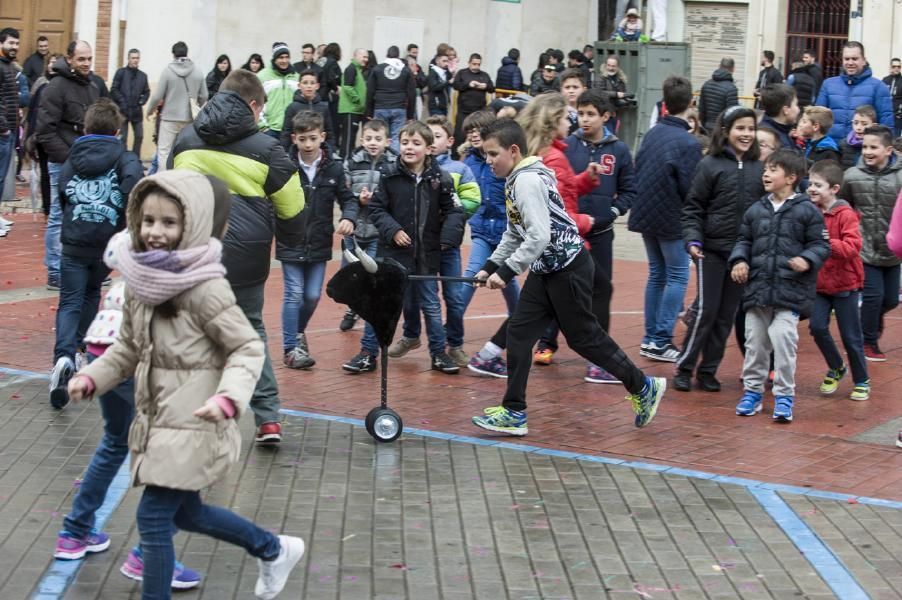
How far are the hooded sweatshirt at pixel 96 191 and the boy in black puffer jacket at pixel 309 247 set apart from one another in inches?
53.1

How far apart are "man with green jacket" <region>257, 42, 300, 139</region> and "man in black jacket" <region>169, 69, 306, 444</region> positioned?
38.6 feet

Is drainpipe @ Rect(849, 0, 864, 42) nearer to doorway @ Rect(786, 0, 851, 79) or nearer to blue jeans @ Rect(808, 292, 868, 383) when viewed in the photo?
doorway @ Rect(786, 0, 851, 79)

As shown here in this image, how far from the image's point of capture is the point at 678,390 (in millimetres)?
9547

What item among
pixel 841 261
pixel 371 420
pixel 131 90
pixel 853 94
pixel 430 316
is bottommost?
pixel 371 420

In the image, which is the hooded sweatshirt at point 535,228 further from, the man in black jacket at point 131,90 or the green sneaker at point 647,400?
the man in black jacket at point 131,90

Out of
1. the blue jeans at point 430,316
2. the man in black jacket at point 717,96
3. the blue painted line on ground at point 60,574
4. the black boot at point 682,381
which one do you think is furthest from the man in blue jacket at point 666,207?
the man in black jacket at point 717,96

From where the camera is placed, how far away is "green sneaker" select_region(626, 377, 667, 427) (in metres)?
8.32

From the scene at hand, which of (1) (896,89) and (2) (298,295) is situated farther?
(1) (896,89)

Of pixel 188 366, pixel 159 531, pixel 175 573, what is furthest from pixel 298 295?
pixel 159 531

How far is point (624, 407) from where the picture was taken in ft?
29.7

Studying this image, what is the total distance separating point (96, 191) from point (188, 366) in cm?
384

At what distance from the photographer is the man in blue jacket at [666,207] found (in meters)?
10.1

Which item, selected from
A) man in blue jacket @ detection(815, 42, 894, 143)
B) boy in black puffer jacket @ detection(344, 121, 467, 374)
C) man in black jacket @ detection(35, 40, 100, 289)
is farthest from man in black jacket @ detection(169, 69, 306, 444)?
man in blue jacket @ detection(815, 42, 894, 143)

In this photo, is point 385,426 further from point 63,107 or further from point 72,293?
point 63,107
